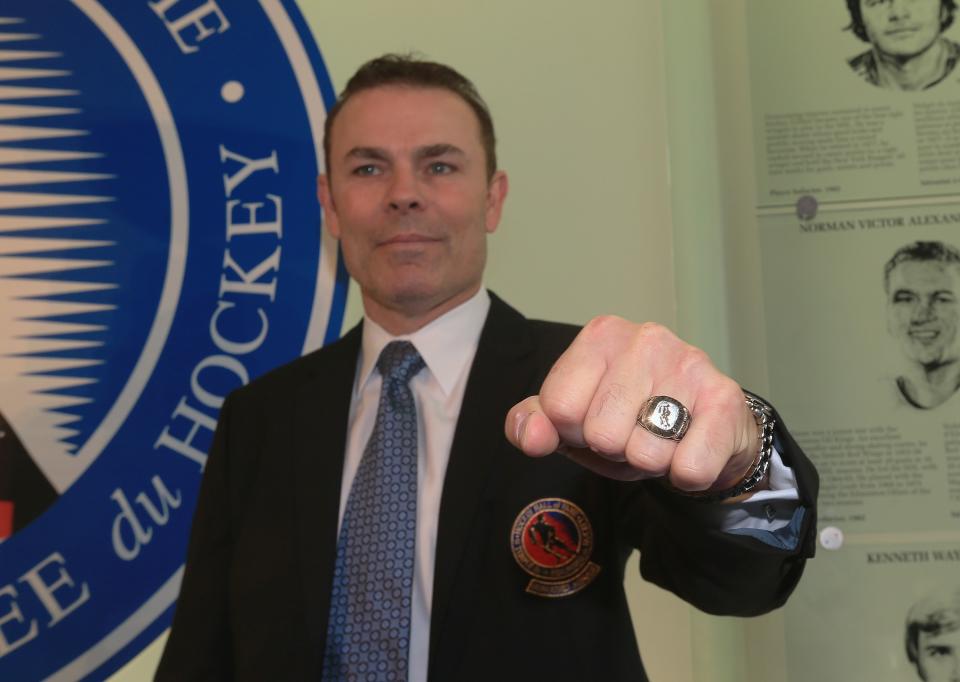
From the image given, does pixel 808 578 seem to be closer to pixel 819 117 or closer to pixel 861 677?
pixel 861 677

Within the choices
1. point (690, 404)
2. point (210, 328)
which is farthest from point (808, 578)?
point (210, 328)

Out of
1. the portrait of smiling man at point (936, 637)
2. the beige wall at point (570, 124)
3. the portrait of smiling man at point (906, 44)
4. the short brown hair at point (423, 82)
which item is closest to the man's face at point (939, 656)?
the portrait of smiling man at point (936, 637)

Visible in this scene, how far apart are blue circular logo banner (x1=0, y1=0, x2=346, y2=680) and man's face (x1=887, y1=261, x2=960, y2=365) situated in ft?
3.59

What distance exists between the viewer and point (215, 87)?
7.44ft

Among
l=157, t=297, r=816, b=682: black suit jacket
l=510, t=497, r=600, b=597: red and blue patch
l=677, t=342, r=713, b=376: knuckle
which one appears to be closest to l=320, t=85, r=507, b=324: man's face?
l=157, t=297, r=816, b=682: black suit jacket

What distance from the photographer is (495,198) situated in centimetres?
191

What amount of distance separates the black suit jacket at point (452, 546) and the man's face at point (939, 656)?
652 mm

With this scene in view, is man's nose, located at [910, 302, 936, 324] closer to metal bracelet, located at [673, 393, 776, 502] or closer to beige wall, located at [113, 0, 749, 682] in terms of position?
beige wall, located at [113, 0, 749, 682]

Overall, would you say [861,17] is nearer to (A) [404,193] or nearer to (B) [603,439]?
(A) [404,193]

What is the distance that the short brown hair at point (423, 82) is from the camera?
1868mm

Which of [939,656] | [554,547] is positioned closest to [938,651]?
[939,656]

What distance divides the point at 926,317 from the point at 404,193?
974 millimetres

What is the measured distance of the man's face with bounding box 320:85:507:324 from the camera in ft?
5.69

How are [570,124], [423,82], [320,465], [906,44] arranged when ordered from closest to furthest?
[320,465] → [423,82] → [906,44] → [570,124]
